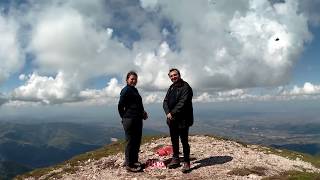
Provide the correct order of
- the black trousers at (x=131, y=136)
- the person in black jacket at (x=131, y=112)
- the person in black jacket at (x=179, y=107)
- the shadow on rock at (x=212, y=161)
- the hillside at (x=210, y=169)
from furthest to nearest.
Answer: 1. the shadow on rock at (x=212, y=161)
2. the black trousers at (x=131, y=136)
3. the person in black jacket at (x=131, y=112)
4. the hillside at (x=210, y=169)
5. the person in black jacket at (x=179, y=107)

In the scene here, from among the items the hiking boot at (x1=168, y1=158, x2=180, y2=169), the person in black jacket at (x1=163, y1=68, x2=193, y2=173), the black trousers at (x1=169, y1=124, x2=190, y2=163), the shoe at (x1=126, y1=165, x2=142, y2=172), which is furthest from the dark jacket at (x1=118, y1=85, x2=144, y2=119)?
the hiking boot at (x1=168, y1=158, x2=180, y2=169)

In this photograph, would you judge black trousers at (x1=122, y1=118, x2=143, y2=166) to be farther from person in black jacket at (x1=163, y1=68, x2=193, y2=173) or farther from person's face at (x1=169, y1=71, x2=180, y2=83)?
person's face at (x1=169, y1=71, x2=180, y2=83)

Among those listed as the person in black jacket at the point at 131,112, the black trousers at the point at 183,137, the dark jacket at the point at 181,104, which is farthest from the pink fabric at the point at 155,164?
the dark jacket at the point at 181,104

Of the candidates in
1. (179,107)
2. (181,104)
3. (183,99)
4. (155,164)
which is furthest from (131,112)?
(155,164)

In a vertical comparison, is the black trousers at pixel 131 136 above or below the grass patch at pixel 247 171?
above

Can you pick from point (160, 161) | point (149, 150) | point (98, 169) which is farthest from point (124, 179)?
point (149, 150)

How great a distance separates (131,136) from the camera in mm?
20172

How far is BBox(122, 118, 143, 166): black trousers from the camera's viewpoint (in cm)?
1993

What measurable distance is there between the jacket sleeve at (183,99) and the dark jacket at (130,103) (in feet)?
6.59

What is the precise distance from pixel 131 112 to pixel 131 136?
Answer: 126 cm

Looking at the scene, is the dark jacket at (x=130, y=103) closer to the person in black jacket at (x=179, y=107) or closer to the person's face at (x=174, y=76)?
the person in black jacket at (x=179, y=107)

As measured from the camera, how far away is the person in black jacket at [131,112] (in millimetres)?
19672

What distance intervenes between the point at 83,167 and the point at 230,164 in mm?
9850

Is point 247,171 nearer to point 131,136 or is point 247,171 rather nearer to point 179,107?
point 179,107
